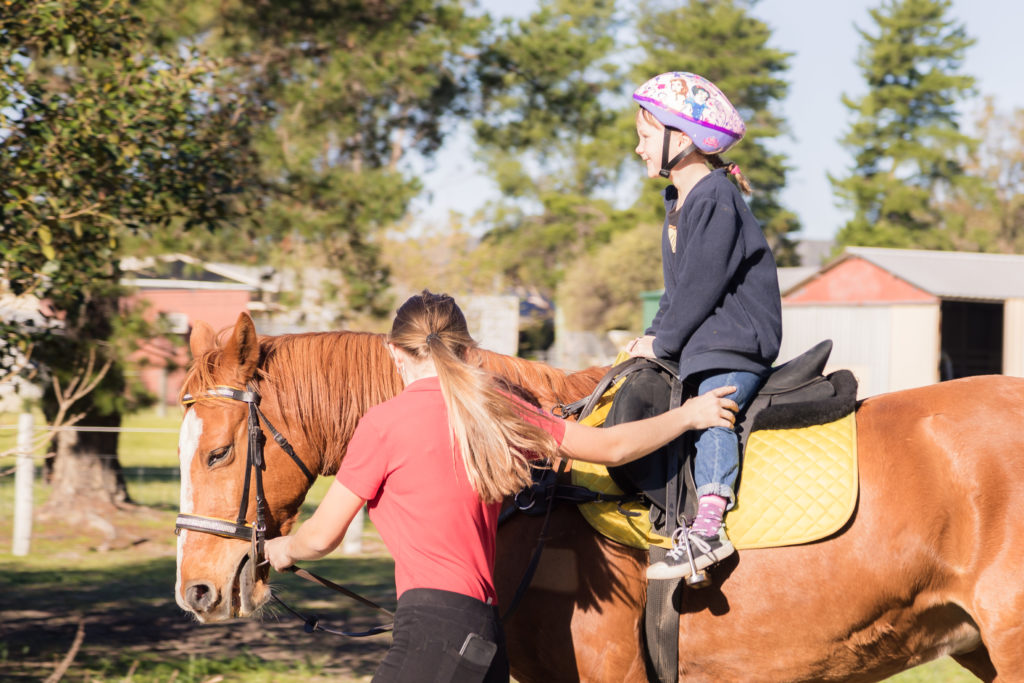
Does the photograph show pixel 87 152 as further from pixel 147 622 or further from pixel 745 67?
pixel 745 67

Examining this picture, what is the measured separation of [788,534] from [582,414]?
0.75 m

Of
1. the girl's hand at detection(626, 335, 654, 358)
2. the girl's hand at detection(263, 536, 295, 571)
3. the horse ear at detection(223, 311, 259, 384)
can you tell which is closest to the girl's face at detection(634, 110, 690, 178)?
the girl's hand at detection(626, 335, 654, 358)

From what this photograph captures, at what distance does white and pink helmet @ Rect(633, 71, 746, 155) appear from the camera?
3039 mm

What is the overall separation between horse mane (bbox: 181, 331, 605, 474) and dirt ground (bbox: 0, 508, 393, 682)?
5.62 ft

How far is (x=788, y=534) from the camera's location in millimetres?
2895

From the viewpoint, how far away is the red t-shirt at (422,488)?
8.04ft

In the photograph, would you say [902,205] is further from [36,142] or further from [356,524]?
[36,142]

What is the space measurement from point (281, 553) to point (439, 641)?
0.57 m

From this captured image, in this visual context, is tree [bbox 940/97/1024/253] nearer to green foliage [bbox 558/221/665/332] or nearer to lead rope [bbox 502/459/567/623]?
green foliage [bbox 558/221/665/332]

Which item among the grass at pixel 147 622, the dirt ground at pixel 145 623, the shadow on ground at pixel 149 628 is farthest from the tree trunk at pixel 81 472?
the shadow on ground at pixel 149 628

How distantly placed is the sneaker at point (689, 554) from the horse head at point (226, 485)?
1.26 meters

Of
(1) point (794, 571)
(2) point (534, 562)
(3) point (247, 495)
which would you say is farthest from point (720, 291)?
(3) point (247, 495)

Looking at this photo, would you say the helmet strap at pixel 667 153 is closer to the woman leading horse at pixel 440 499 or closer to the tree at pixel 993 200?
the woman leading horse at pixel 440 499

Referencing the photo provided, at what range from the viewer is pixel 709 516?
2.84 meters
